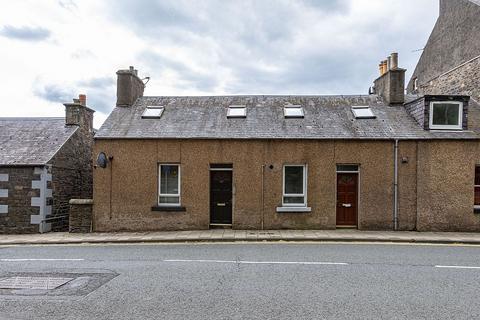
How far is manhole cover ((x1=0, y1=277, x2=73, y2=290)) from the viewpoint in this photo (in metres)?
7.00

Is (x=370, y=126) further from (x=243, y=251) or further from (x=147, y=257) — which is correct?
(x=147, y=257)

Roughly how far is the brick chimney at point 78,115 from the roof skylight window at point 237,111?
7.32 m

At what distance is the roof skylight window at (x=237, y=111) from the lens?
1634 centimetres

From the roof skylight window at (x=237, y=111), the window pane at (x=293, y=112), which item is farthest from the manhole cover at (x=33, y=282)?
the window pane at (x=293, y=112)

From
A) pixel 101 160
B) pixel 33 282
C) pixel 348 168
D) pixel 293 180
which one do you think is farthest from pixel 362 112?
pixel 33 282

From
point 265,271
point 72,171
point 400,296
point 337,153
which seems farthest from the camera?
point 72,171

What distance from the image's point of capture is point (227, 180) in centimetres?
1523

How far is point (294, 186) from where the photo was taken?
15156mm

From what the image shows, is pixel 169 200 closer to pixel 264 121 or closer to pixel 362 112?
pixel 264 121

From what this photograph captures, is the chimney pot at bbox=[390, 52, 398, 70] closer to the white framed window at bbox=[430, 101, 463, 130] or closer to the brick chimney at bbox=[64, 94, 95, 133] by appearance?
the white framed window at bbox=[430, 101, 463, 130]

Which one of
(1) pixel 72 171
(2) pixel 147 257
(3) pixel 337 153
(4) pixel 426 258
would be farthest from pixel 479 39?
(1) pixel 72 171

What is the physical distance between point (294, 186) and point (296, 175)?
0.45 metres

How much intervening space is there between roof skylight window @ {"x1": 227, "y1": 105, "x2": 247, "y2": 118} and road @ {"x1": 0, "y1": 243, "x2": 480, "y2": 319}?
22.5 ft

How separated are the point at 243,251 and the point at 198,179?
5.00 m
